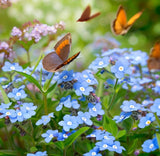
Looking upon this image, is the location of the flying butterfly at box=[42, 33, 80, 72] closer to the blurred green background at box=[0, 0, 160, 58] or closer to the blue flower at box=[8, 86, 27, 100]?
the blue flower at box=[8, 86, 27, 100]

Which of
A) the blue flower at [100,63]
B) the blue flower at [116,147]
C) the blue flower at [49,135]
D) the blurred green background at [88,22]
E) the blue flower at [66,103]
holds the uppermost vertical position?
the blurred green background at [88,22]

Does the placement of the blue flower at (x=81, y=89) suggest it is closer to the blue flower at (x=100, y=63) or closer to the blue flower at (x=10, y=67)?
the blue flower at (x=100, y=63)

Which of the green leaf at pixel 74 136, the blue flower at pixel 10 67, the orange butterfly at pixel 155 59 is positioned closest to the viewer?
the green leaf at pixel 74 136

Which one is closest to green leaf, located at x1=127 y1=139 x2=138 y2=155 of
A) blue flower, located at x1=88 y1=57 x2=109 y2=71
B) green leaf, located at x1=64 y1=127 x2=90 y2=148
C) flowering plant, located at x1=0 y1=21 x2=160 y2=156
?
flowering plant, located at x1=0 y1=21 x2=160 y2=156

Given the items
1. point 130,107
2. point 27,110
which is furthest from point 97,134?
point 27,110

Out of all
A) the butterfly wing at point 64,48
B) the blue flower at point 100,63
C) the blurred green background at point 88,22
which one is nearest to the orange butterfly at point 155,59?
the blue flower at point 100,63

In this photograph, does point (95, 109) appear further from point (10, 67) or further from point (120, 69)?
point (10, 67)
